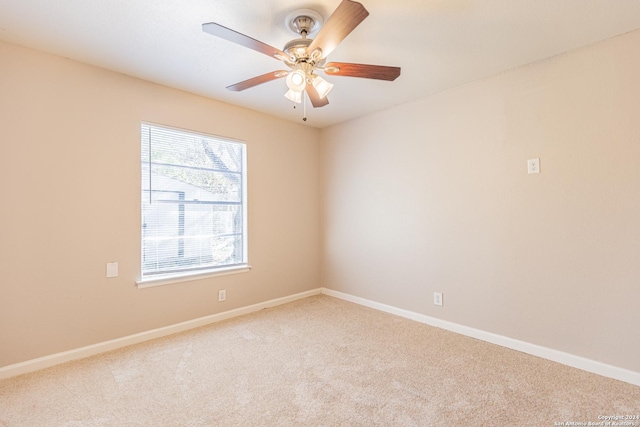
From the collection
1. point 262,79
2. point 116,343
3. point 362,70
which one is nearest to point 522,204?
point 362,70

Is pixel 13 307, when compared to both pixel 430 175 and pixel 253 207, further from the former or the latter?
pixel 430 175

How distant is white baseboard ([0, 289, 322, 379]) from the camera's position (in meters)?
2.16

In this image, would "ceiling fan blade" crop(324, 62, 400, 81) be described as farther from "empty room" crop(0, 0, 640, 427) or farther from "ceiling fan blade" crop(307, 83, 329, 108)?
"ceiling fan blade" crop(307, 83, 329, 108)

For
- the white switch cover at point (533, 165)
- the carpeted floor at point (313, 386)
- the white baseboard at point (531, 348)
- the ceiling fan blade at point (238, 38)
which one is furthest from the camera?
the white switch cover at point (533, 165)

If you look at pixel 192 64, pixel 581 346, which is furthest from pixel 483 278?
pixel 192 64

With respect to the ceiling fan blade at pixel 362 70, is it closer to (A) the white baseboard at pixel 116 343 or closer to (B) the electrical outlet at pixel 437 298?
(B) the electrical outlet at pixel 437 298

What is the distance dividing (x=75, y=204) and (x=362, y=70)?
2432 millimetres

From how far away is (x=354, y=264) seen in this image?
383cm

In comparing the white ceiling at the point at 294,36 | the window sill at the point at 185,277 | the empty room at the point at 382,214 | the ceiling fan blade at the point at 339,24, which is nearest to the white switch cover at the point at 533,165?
the empty room at the point at 382,214

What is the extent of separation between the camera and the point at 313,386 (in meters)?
1.98

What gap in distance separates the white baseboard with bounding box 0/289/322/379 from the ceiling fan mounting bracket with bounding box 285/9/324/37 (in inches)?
109

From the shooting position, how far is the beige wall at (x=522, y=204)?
2.06 metres

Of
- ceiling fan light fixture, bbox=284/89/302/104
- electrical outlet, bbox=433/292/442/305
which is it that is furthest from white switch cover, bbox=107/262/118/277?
electrical outlet, bbox=433/292/442/305

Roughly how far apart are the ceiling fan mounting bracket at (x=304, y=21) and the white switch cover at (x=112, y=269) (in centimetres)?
237
